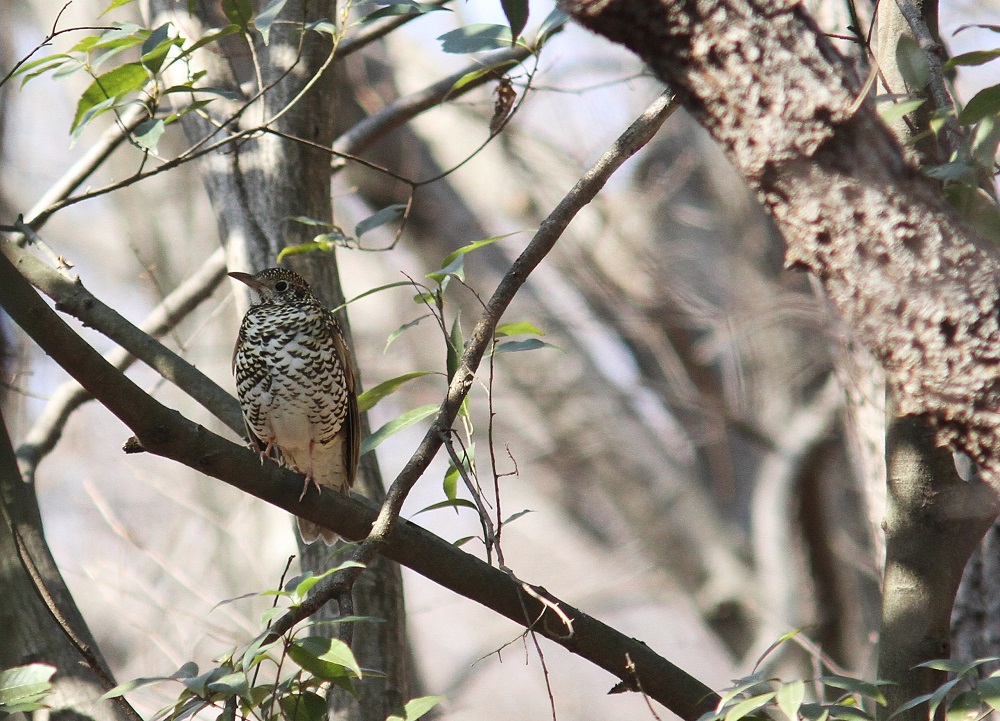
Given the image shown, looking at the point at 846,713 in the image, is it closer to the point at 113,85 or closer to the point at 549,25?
the point at 549,25

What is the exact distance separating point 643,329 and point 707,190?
2352 mm

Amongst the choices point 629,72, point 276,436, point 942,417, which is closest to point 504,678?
point 629,72

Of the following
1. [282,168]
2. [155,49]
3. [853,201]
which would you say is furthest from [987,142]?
[282,168]

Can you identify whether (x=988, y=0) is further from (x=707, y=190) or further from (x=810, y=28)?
(x=810, y=28)

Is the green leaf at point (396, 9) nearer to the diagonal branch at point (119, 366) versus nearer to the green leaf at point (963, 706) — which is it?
the diagonal branch at point (119, 366)

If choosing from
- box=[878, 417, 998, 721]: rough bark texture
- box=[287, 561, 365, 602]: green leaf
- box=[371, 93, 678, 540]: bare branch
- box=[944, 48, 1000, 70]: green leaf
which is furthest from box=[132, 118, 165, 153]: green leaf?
box=[878, 417, 998, 721]: rough bark texture

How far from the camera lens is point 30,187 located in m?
10.3

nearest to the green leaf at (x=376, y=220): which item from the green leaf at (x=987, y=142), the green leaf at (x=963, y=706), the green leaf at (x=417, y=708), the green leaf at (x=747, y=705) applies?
the green leaf at (x=417, y=708)

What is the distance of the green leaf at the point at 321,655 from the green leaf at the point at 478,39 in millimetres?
1562

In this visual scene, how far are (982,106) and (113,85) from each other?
2.09 m

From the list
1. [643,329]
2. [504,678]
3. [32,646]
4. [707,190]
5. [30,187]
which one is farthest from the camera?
[504,678]

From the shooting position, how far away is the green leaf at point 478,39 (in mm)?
2740

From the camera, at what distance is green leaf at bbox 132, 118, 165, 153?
2.66 meters

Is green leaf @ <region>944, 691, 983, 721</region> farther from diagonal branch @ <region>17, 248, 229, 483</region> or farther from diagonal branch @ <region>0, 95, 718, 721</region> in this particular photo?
diagonal branch @ <region>17, 248, 229, 483</region>
